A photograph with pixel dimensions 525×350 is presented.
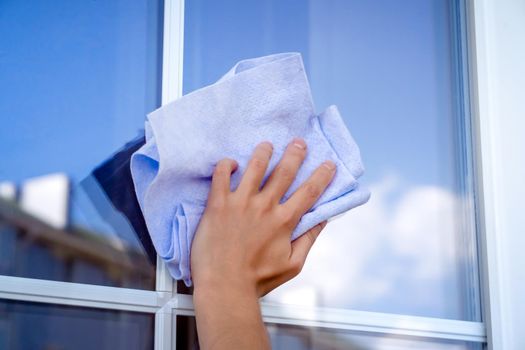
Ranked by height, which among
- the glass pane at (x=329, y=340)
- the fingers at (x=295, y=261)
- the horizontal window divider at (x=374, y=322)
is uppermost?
the fingers at (x=295, y=261)

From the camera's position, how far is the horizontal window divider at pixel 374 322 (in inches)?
40.6

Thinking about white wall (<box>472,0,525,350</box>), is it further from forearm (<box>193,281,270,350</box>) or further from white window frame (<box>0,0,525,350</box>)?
forearm (<box>193,281,270,350</box>)

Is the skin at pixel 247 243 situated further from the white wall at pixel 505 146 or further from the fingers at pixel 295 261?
the white wall at pixel 505 146

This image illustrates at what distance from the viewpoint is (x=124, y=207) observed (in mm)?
951

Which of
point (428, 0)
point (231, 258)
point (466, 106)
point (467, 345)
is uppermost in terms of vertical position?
point (428, 0)

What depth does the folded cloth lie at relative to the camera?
869 mm

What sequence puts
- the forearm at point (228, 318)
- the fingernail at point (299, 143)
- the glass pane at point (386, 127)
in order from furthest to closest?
the glass pane at point (386, 127) < the fingernail at point (299, 143) < the forearm at point (228, 318)

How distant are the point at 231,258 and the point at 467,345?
1.47ft

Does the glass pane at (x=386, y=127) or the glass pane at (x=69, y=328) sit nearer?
the glass pane at (x=69, y=328)

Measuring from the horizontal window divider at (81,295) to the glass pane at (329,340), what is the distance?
0.18ft

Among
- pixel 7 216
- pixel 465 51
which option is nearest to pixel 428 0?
pixel 465 51

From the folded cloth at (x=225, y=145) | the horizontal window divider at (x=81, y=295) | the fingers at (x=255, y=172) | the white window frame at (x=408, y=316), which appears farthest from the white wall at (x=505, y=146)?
the horizontal window divider at (x=81, y=295)

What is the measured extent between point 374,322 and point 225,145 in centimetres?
37

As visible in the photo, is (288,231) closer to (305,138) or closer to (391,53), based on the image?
(305,138)
